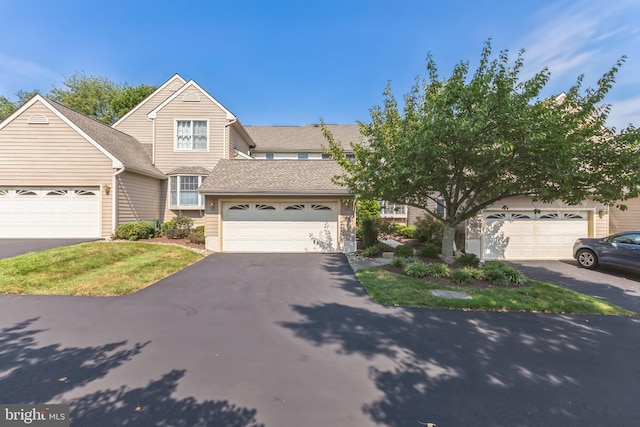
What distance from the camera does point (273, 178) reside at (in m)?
12.3

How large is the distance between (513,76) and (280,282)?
7575mm

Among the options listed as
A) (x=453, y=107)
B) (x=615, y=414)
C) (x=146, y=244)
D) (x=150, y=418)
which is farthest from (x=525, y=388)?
(x=146, y=244)

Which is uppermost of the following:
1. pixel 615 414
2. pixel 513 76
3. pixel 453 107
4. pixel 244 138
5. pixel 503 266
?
pixel 244 138

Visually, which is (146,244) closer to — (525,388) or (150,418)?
(150,418)

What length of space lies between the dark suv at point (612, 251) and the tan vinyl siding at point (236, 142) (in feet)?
54.8

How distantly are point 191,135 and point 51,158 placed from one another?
6.14 meters

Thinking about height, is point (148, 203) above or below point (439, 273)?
above

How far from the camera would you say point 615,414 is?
106 inches

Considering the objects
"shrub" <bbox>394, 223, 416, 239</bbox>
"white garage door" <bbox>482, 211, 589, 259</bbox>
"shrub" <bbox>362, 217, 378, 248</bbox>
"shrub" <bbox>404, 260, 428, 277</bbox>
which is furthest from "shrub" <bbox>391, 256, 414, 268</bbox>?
"shrub" <bbox>394, 223, 416, 239</bbox>

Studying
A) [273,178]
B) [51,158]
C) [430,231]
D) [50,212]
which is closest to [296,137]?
[273,178]

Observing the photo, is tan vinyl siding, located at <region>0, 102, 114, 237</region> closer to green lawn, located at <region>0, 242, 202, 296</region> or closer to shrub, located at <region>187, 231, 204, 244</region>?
shrub, located at <region>187, 231, 204, 244</region>

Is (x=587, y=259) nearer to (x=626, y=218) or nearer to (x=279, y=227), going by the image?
(x=626, y=218)

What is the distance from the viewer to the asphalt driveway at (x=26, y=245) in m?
9.12

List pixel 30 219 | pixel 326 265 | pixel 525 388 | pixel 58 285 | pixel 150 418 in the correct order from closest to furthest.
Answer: pixel 150 418 < pixel 525 388 < pixel 58 285 < pixel 326 265 < pixel 30 219
